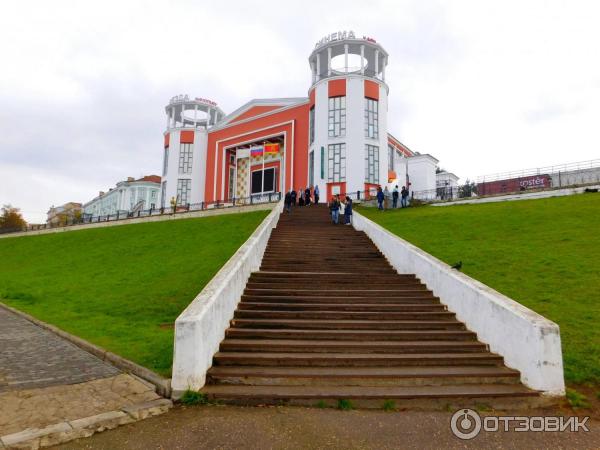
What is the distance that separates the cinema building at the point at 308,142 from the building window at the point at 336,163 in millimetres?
75

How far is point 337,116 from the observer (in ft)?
97.5

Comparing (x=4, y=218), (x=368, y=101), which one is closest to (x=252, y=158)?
(x=368, y=101)

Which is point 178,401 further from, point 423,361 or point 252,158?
point 252,158

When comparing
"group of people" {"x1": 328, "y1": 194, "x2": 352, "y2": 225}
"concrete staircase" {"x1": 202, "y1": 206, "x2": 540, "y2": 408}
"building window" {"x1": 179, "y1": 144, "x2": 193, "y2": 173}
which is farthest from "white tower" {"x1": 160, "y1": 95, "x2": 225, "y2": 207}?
"concrete staircase" {"x1": 202, "y1": 206, "x2": 540, "y2": 408}

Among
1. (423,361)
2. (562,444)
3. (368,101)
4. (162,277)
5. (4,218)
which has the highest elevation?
(368,101)

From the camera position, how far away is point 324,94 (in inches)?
1194

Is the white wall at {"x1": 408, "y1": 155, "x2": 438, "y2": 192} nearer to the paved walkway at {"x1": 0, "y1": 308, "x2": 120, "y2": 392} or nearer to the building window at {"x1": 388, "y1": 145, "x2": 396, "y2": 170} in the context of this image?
the building window at {"x1": 388, "y1": 145, "x2": 396, "y2": 170}

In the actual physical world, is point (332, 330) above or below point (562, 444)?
above

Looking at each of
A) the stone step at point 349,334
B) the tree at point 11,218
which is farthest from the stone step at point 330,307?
the tree at point 11,218

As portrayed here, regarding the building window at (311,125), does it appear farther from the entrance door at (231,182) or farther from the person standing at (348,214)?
the person standing at (348,214)

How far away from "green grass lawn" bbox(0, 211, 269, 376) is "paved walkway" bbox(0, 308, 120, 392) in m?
0.39

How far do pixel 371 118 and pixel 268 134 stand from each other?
9.91 meters

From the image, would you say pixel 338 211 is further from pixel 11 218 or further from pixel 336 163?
pixel 11 218

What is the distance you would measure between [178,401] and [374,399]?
94.3 inches
